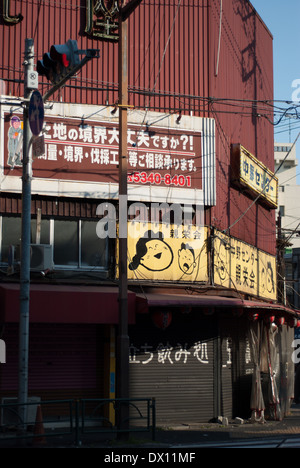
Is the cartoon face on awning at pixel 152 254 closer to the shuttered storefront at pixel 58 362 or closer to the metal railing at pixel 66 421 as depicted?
the shuttered storefront at pixel 58 362

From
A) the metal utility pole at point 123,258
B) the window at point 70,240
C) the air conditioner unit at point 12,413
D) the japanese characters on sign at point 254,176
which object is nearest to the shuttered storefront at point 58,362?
the air conditioner unit at point 12,413

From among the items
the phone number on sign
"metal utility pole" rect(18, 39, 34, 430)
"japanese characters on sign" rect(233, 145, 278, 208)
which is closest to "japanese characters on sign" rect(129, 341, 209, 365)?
the phone number on sign

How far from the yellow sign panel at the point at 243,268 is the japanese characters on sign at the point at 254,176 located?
2.27 metres

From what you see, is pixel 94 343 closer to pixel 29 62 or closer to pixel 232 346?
pixel 232 346

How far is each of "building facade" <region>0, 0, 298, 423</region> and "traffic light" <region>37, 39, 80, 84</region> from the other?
5.87 m

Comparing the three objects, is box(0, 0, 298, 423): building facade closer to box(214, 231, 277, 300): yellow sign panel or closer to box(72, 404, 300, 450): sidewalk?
box(214, 231, 277, 300): yellow sign panel

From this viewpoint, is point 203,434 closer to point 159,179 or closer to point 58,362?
point 58,362

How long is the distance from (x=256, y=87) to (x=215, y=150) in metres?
7.18

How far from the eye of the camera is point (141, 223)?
22.7 m

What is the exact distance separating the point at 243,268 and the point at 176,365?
19.1 feet

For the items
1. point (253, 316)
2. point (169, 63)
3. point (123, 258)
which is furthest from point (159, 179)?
point (123, 258)
